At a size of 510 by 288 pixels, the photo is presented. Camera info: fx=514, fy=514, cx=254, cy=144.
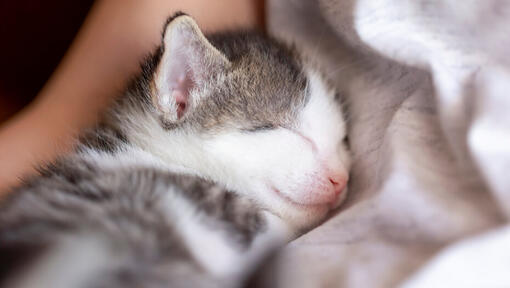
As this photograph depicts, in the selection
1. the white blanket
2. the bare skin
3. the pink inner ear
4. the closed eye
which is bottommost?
the white blanket

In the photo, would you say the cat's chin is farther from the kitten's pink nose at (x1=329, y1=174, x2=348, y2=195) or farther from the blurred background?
the blurred background

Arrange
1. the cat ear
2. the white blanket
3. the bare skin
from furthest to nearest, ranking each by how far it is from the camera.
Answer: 1. the bare skin
2. the cat ear
3. the white blanket

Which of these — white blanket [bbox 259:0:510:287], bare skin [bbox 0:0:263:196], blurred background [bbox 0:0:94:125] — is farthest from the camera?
blurred background [bbox 0:0:94:125]

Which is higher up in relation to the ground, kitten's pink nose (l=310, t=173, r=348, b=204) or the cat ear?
the cat ear

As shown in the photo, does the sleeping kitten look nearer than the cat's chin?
Yes

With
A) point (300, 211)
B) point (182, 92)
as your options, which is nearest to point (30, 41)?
point (182, 92)

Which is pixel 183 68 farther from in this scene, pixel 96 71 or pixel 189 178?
pixel 96 71

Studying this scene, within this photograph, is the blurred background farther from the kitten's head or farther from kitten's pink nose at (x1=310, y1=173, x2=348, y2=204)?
kitten's pink nose at (x1=310, y1=173, x2=348, y2=204)

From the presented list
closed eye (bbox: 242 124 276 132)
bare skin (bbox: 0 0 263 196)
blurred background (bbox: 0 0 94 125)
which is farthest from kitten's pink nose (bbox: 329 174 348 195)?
blurred background (bbox: 0 0 94 125)
